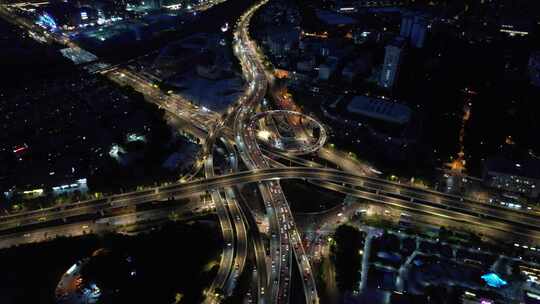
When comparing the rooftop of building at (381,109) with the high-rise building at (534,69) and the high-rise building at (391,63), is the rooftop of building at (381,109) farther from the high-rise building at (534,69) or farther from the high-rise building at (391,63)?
the high-rise building at (534,69)

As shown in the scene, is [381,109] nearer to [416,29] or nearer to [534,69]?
[534,69]

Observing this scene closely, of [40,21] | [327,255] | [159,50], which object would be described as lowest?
[327,255]

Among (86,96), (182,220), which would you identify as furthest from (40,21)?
(182,220)

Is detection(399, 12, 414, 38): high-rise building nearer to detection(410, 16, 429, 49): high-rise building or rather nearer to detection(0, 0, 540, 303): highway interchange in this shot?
Result: detection(410, 16, 429, 49): high-rise building

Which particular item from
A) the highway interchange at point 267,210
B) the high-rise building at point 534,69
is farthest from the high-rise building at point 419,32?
the highway interchange at point 267,210

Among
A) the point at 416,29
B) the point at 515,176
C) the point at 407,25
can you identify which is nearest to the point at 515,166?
the point at 515,176

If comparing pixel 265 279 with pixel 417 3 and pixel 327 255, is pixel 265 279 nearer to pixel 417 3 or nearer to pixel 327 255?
pixel 327 255

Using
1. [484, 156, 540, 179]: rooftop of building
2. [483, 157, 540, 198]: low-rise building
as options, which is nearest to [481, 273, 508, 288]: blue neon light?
[483, 157, 540, 198]: low-rise building

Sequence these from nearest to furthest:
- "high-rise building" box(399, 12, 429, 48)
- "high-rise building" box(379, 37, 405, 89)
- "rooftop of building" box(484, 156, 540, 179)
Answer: "rooftop of building" box(484, 156, 540, 179), "high-rise building" box(379, 37, 405, 89), "high-rise building" box(399, 12, 429, 48)
